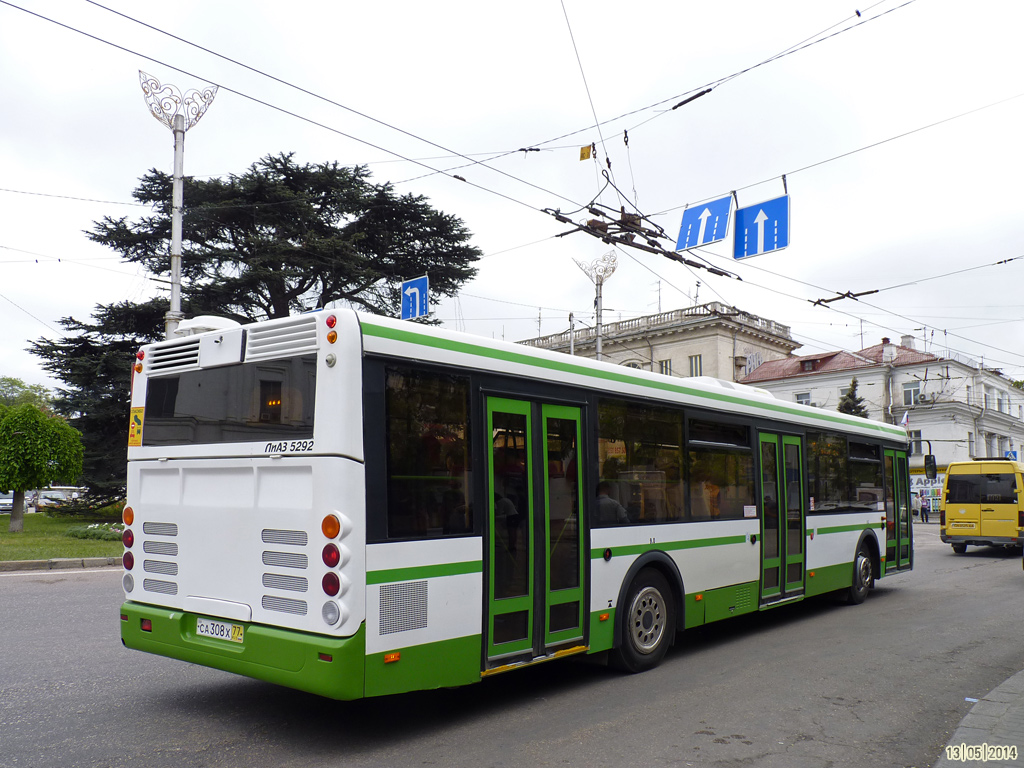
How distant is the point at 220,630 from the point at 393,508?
1503 millimetres

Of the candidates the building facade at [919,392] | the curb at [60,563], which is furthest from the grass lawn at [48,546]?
the building facade at [919,392]

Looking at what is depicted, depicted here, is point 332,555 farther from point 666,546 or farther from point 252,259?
point 252,259

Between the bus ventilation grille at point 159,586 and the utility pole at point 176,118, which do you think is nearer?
the bus ventilation grille at point 159,586

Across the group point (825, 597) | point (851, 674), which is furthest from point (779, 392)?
point (851, 674)

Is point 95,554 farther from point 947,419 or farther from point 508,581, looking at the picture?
point 947,419

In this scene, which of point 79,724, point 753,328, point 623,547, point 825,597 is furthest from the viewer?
point 753,328

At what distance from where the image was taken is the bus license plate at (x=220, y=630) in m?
5.46

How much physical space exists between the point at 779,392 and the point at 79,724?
64.1 meters

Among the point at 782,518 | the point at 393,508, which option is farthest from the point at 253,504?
the point at 782,518

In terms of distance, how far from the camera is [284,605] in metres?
5.27

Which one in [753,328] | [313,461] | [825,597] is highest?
[753,328]

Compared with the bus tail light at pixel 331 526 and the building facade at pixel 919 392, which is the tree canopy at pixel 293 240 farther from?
the building facade at pixel 919 392

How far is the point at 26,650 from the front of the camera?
25.3ft

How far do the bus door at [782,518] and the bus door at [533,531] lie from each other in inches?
146
